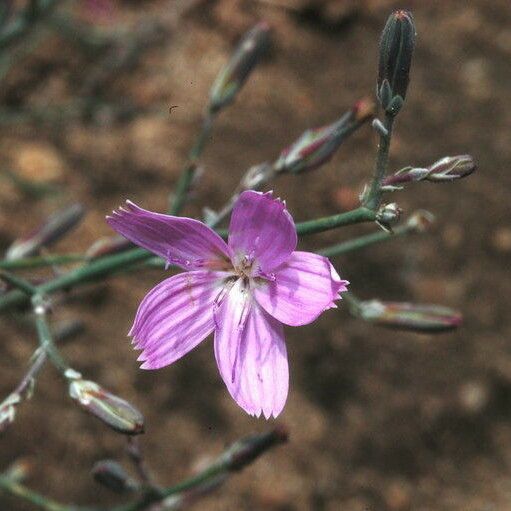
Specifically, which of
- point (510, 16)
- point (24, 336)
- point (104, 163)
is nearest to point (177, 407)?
point (24, 336)

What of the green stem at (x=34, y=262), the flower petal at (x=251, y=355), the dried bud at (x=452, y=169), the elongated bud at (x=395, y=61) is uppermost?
the elongated bud at (x=395, y=61)

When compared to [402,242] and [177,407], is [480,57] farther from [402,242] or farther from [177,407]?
[177,407]

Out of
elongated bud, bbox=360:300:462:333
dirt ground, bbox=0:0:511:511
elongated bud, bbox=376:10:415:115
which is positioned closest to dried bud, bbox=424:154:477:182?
elongated bud, bbox=376:10:415:115

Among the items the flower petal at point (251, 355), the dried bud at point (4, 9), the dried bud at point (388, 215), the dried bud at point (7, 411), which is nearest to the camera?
the dried bud at point (388, 215)

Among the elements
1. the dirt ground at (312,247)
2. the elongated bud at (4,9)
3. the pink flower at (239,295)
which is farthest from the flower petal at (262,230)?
the dirt ground at (312,247)

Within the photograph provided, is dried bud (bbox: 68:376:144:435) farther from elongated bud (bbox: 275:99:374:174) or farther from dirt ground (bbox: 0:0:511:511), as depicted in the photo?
Answer: dirt ground (bbox: 0:0:511:511)

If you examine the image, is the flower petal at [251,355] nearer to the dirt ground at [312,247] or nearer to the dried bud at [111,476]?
the dried bud at [111,476]
